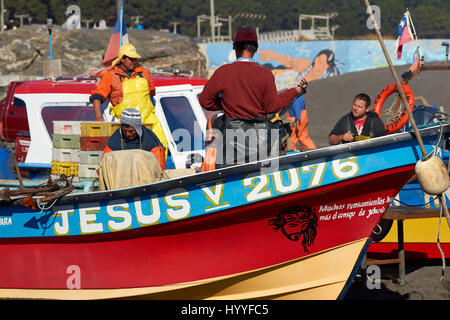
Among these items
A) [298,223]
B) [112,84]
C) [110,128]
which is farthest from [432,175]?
[112,84]

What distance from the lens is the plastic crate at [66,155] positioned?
24.4 feet

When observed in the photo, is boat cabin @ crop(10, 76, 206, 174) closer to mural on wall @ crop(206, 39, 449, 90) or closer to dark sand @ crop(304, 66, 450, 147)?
dark sand @ crop(304, 66, 450, 147)

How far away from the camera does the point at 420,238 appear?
805 cm

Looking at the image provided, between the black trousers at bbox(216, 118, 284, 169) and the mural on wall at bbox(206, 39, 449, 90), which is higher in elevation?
the mural on wall at bbox(206, 39, 449, 90)

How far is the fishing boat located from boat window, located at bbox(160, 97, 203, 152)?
9.72 feet

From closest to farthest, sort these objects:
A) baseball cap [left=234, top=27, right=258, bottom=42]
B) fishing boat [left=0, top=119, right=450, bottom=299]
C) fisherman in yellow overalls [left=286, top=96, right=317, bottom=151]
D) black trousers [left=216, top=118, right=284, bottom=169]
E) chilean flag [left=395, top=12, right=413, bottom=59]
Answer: fishing boat [left=0, top=119, right=450, bottom=299]
baseball cap [left=234, top=27, right=258, bottom=42]
black trousers [left=216, top=118, right=284, bottom=169]
chilean flag [left=395, top=12, right=413, bottom=59]
fisherman in yellow overalls [left=286, top=96, right=317, bottom=151]

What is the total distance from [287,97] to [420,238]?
128 inches

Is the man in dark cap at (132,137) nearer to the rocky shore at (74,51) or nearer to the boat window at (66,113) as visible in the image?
the boat window at (66,113)

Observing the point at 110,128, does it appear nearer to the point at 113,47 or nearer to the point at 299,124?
the point at 113,47

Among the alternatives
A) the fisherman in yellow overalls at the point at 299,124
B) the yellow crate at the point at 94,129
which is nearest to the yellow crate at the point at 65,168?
the yellow crate at the point at 94,129

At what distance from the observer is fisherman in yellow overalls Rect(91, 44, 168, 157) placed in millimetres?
8133

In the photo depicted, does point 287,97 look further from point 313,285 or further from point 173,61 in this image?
point 173,61

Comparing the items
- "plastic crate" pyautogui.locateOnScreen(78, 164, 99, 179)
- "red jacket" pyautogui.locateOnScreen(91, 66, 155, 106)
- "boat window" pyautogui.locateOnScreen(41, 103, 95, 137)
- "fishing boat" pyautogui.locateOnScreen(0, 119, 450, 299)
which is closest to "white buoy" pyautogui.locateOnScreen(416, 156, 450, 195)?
"fishing boat" pyautogui.locateOnScreen(0, 119, 450, 299)

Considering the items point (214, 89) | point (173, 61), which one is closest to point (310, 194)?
point (214, 89)
